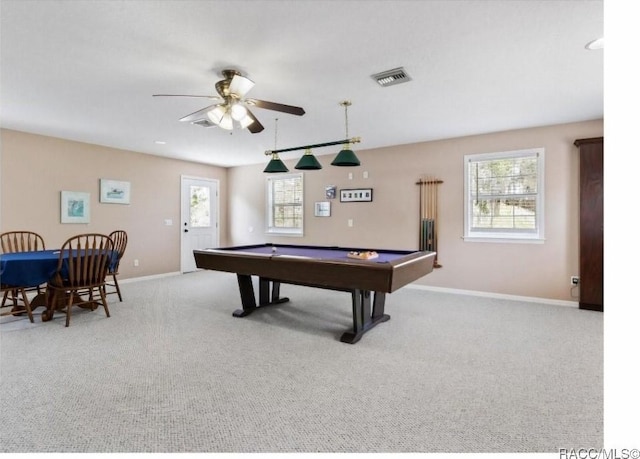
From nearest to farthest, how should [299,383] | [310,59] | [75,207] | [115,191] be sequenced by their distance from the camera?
[299,383] → [310,59] → [75,207] → [115,191]

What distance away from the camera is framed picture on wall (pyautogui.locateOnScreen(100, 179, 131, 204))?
5512 millimetres

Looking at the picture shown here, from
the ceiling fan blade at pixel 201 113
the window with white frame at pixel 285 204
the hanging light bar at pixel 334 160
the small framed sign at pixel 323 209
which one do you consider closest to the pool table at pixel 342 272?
the hanging light bar at pixel 334 160

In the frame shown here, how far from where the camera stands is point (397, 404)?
206 centimetres


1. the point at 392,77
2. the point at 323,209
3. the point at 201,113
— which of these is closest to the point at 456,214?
the point at 323,209

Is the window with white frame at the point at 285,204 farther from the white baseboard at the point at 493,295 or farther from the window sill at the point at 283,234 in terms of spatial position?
the white baseboard at the point at 493,295

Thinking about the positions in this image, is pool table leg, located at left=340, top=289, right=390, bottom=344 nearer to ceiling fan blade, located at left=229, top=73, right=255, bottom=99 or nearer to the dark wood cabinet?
ceiling fan blade, located at left=229, top=73, right=255, bottom=99

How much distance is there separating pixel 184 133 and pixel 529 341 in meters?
4.79

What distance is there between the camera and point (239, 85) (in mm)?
2668

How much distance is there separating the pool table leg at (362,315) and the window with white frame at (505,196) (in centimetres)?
222

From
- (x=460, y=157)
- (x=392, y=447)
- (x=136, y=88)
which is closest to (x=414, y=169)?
(x=460, y=157)

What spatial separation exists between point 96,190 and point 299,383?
4959 mm

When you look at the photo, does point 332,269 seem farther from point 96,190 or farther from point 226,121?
point 96,190

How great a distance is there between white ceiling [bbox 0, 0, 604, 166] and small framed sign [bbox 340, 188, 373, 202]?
5.36 feet

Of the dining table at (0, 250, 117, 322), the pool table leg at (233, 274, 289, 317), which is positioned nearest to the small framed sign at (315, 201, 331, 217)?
the pool table leg at (233, 274, 289, 317)
